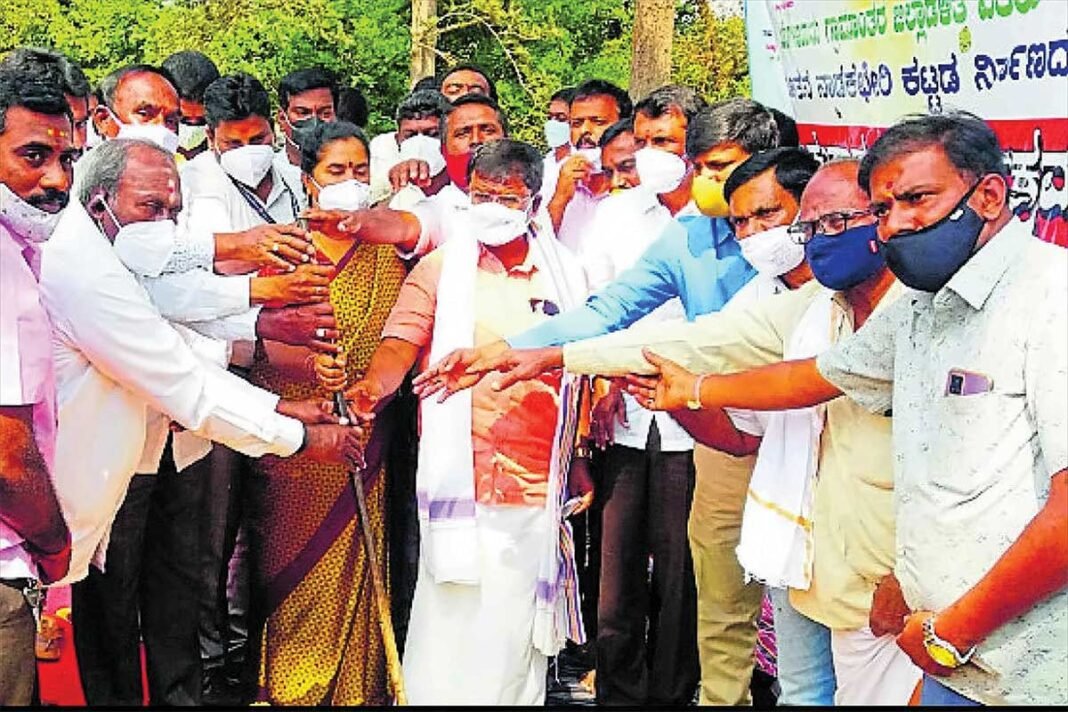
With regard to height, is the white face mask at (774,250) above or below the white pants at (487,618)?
above

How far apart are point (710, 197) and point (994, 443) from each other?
5.54ft

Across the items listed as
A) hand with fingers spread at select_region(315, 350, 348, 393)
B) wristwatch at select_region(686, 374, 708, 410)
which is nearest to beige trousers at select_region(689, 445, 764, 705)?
wristwatch at select_region(686, 374, 708, 410)

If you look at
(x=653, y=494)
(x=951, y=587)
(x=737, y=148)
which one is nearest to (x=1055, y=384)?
(x=951, y=587)

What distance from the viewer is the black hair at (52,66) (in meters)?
4.21

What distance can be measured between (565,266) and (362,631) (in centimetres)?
138

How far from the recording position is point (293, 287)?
12.7 ft

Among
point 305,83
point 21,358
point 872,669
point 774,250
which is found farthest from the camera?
point 305,83

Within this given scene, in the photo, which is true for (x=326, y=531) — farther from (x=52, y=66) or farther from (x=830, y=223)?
(x=830, y=223)

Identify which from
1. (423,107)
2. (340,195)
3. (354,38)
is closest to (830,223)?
(340,195)

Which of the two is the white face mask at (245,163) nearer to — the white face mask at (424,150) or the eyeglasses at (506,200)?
the white face mask at (424,150)

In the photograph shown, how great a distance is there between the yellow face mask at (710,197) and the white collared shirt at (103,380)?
1.42 m

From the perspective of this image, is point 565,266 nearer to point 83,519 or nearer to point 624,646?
point 624,646

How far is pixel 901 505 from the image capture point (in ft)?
8.54

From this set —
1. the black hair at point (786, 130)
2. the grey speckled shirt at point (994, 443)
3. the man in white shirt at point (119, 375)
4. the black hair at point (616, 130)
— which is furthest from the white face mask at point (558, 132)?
the grey speckled shirt at point (994, 443)
